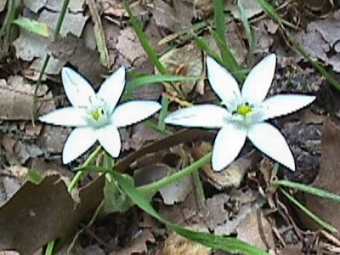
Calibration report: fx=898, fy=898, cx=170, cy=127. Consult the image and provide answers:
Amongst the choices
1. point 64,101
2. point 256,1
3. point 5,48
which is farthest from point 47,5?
point 256,1

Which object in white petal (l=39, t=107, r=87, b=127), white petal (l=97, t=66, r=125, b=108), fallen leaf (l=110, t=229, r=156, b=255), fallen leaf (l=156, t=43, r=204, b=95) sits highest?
white petal (l=97, t=66, r=125, b=108)

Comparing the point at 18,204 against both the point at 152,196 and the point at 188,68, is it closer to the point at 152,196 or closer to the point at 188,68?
the point at 152,196

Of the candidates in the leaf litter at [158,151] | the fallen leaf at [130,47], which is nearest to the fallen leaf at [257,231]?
the leaf litter at [158,151]

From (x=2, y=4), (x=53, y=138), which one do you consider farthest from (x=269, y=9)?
(x=2, y=4)

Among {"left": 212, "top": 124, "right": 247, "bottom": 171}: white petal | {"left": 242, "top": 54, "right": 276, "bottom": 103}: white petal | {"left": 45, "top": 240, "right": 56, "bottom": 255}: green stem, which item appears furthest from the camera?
{"left": 45, "top": 240, "right": 56, "bottom": 255}: green stem

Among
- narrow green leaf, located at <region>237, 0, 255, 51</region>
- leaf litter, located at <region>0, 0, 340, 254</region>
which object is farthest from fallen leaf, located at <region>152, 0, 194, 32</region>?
narrow green leaf, located at <region>237, 0, 255, 51</region>

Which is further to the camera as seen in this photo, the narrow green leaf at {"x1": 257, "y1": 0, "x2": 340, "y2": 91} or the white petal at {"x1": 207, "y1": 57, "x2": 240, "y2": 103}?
the narrow green leaf at {"x1": 257, "y1": 0, "x2": 340, "y2": 91}

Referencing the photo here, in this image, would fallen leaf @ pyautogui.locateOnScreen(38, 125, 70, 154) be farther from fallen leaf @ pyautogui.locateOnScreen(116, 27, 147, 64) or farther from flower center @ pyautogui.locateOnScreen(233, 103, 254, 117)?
flower center @ pyautogui.locateOnScreen(233, 103, 254, 117)
